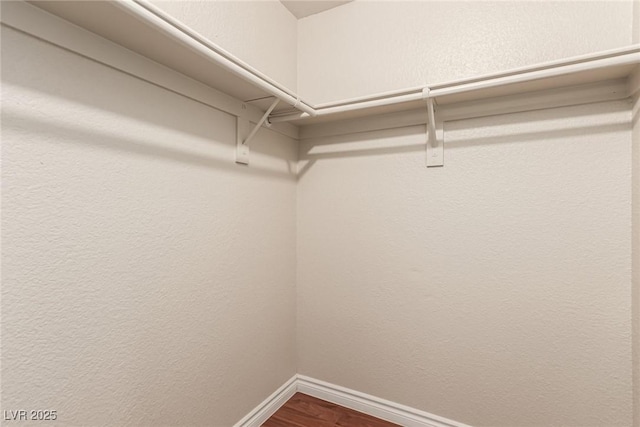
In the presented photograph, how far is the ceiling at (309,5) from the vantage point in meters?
1.50

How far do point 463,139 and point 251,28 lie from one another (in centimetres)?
104

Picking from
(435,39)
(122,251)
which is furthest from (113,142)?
(435,39)

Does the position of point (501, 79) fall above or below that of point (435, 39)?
below

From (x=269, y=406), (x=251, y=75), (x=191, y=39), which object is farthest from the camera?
(x=269, y=406)

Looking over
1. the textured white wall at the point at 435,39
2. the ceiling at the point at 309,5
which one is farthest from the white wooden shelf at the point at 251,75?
the ceiling at the point at 309,5

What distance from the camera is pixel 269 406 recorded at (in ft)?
4.65

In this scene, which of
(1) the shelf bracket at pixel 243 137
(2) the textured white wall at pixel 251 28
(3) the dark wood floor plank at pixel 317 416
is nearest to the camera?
(2) the textured white wall at pixel 251 28

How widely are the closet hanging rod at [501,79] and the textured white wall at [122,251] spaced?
455mm

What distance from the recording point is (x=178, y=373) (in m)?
1.02

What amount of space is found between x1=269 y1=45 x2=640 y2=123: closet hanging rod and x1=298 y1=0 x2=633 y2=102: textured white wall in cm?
21

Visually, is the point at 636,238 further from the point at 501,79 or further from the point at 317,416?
the point at 317,416

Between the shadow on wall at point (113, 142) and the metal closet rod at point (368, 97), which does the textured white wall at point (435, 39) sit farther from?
the shadow on wall at point (113, 142)

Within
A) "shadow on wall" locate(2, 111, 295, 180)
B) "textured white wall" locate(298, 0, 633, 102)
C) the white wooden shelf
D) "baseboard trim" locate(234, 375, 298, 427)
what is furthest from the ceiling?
A: "baseboard trim" locate(234, 375, 298, 427)

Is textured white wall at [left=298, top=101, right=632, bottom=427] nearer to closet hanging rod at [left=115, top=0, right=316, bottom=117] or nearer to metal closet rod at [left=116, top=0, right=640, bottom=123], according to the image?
metal closet rod at [left=116, top=0, right=640, bottom=123]
